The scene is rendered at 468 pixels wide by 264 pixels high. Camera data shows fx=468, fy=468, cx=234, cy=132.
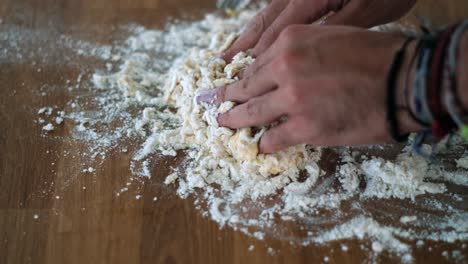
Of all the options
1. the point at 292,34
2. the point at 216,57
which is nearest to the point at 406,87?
the point at 292,34

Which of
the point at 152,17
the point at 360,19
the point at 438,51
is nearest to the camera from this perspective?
the point at 438,51

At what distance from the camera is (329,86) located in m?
0.74

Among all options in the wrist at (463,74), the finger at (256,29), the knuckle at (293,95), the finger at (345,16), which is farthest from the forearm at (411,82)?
the finger at (256,29)

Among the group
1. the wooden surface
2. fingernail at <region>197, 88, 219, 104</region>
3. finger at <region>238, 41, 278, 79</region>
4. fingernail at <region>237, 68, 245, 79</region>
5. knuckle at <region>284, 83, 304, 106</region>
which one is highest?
fingernail at <region>237, 68, 245, 79</region>

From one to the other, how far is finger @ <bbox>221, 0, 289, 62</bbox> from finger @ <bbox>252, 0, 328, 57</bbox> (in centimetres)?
5

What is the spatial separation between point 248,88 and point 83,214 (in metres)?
0.38

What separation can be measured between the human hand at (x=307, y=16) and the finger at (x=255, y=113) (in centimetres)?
16

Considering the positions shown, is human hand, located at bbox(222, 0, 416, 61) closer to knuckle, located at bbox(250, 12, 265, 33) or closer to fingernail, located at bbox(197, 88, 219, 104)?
knuckle, located at bbox(250, 12, 265, 33)

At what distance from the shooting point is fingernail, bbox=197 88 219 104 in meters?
0.95

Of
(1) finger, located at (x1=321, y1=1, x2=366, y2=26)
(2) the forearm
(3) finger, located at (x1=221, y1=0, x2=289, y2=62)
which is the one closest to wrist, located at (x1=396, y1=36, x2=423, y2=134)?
(2) the forearm

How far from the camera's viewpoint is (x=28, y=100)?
3.50ft

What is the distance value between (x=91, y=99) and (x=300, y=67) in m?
0.54

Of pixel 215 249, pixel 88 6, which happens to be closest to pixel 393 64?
pixel 215 249

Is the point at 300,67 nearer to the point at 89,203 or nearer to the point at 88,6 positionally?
the point at 89,203
